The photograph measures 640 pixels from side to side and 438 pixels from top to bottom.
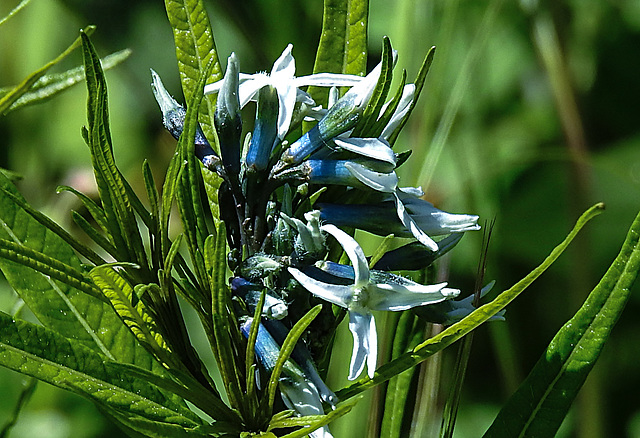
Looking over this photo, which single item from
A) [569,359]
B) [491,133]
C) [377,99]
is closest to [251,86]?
[377,99]

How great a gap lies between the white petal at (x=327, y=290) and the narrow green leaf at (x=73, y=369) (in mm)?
214

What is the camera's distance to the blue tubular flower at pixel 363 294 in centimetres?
77

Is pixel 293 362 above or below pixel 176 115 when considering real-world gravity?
below

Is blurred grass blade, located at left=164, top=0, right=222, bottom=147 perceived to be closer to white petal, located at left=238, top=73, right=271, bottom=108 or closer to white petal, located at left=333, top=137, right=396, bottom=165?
white petal, located at left=238, top=73, right=271, bottom=108

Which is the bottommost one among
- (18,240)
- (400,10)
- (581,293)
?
(581,293)

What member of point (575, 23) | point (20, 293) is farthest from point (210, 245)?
point (575, 23)

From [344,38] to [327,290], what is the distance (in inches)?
14.8

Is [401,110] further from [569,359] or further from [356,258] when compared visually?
[569,359]

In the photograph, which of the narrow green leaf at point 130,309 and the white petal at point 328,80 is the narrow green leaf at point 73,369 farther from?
the white petal at point 328,80

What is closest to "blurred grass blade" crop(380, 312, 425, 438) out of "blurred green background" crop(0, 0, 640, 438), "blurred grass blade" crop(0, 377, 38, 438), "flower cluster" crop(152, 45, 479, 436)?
"flower cluster" crop(152, 45, 479, 436)

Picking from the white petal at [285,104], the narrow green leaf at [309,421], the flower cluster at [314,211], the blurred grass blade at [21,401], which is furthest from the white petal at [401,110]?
the blurred grass blade at [21,401]

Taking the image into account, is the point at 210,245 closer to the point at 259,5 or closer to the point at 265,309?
the point at 265,309

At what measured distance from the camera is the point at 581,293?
1.99m

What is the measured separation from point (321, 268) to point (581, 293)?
1361 mm
